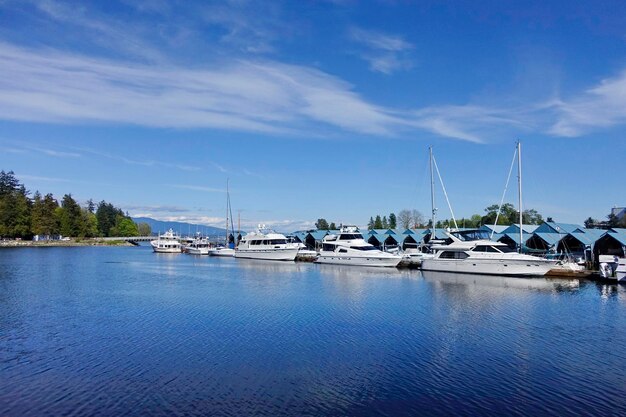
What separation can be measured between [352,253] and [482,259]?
20251 millimetres

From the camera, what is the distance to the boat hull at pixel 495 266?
53.4m

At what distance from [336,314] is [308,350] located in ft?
32.1

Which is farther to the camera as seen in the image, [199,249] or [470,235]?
[199,249]

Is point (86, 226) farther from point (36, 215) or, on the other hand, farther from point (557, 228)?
point (557, 228)

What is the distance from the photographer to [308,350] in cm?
2139

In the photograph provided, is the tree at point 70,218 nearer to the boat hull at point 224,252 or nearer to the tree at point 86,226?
the tree at point 86,226

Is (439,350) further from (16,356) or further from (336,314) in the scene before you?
(16,356)

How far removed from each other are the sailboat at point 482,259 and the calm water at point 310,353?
13.7m

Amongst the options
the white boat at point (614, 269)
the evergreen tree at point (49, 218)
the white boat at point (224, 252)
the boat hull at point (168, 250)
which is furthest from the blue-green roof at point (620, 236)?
the evergreen tree at point (49, 218)

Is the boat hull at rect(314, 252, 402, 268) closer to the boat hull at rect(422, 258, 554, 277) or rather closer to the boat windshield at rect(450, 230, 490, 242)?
the boat hull at rect(422, 258, 554, 277)

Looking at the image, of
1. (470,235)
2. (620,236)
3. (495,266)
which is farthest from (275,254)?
(620,236)

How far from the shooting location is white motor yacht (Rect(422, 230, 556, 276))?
53906mm

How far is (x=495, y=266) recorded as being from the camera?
56.0m

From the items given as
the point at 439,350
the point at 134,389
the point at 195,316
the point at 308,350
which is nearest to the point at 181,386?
the point at 134,389
